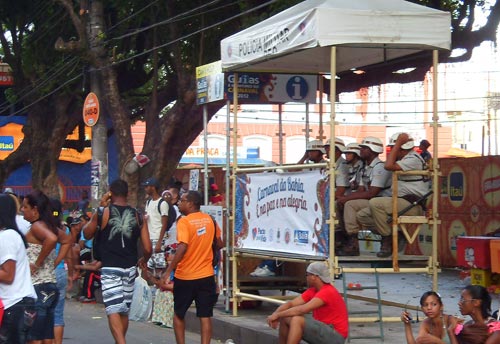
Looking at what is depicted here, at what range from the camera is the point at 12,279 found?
251 inches

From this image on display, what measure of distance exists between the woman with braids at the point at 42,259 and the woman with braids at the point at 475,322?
11.4ft

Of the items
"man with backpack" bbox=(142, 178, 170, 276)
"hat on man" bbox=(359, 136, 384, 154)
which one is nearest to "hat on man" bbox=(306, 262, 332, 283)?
"hat on man" bbox=(359, 136, 384, 154)

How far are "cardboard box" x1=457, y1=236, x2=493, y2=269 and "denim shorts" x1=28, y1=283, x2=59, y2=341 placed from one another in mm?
6844

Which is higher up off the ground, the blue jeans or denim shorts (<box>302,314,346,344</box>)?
Result: the blue jeans

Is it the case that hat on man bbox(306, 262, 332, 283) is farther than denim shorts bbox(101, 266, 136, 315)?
No

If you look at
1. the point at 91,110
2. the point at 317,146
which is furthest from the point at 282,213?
the point at 91,110

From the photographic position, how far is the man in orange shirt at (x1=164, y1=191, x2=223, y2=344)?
9.41 meters

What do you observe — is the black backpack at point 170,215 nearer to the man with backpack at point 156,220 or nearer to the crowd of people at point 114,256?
the man with backpack at point 156,220

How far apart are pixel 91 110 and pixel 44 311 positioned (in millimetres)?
9465

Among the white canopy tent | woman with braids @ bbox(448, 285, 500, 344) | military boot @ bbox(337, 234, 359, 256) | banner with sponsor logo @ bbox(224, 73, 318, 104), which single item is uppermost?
the white canopy tent

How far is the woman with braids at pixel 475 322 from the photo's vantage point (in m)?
7.11

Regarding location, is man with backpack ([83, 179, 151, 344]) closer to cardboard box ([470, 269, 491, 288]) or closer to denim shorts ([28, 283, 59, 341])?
denim shorts ([28, 283, 59, 341])

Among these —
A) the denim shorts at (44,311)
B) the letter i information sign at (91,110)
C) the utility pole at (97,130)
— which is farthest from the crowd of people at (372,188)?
the utility pole at (97,130)

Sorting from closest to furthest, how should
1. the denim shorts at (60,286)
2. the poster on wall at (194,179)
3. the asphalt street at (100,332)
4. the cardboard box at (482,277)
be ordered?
the denim shorts at (60,286) < the asphalt street at (100,332) < the cardboard box at (482,277) < the poster on wall at (194,179)
